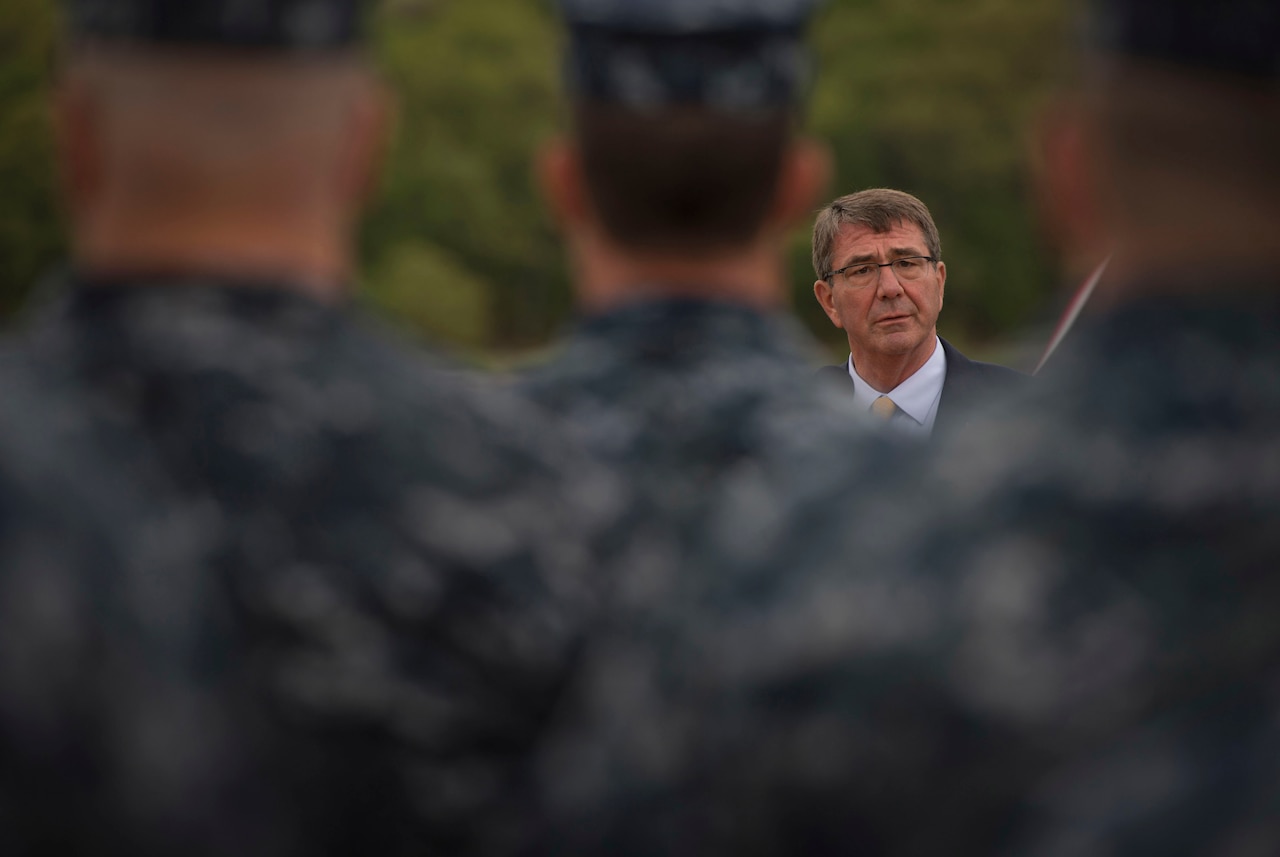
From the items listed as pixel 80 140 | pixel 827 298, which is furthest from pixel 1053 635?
pixel 827 298

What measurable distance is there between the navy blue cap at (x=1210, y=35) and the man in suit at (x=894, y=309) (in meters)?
2.70

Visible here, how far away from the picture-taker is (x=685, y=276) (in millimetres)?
2730

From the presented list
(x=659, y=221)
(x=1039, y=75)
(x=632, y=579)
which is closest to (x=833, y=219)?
(x=659, y=221)

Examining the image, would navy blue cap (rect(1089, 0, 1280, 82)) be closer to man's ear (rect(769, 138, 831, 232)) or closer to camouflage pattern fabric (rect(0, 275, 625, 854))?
man's ear (rect(769, 138, 831, 232))

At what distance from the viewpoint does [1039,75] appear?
41.3 meters

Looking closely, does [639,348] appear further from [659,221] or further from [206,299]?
[206,299]

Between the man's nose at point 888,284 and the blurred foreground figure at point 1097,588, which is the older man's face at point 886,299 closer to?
the man's nose at point 888,284

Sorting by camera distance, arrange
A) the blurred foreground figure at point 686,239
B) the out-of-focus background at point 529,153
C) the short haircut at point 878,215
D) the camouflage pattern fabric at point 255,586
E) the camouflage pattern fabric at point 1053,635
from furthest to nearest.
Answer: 1. the out-of-focus background at point 529,153
2. the short haircut at point 878,215
3. the blurred foreground figure at point 686,239
4. the camouflage pattern fabric at point 255,586
5. the camouflage pattern fabric at point 1053,635

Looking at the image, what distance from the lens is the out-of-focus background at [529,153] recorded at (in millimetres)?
33281

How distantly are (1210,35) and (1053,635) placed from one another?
649mm

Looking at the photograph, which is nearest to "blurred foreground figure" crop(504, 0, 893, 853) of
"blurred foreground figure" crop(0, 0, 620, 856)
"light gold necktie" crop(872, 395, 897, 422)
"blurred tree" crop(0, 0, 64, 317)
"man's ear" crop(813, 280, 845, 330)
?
"blurred foreground figure" crop(0, 0, 620, 856)

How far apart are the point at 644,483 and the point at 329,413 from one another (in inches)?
20.1

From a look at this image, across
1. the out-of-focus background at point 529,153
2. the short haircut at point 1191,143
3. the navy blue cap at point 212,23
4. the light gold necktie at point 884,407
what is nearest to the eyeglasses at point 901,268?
the light gold necktie at point 884,407

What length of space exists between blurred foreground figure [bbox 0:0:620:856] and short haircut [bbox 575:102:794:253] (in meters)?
0.43
